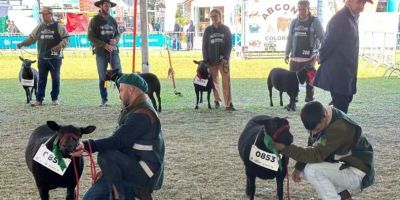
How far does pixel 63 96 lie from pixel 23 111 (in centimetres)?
213

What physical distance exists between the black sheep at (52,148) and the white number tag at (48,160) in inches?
0.9

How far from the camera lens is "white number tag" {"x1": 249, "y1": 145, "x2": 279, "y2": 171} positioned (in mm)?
4523

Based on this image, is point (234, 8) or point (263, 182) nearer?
point (263, 182)

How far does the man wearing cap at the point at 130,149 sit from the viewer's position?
4.06m

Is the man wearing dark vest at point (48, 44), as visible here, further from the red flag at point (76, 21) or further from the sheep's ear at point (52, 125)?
the red flag at point (76, 21)

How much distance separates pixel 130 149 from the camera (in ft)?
13.8

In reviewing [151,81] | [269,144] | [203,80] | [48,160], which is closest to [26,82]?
[151,81]

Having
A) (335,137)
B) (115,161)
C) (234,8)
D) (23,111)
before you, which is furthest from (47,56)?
(234,8)

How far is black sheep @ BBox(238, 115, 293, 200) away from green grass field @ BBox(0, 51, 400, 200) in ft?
1.42

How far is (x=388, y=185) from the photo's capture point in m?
5.53

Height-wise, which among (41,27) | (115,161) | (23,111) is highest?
(41,27)

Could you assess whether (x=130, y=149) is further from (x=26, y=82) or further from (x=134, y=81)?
(x=26, y=82)

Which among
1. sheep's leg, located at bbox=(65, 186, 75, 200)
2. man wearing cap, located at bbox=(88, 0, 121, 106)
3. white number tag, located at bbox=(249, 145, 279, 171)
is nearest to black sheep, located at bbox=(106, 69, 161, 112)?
man wearing cap, located at bbox=(88, 0, 121, 106)

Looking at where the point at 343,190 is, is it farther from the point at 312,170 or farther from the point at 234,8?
the point at 234,8
